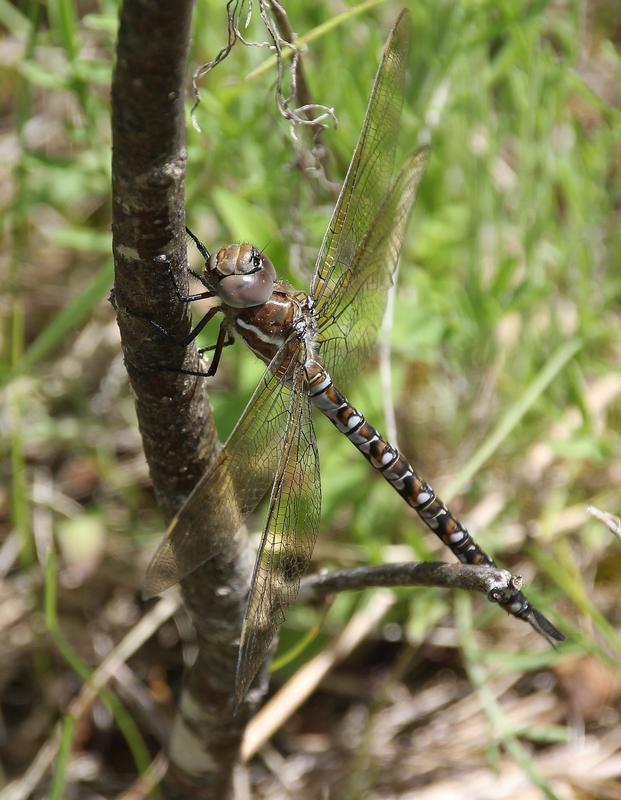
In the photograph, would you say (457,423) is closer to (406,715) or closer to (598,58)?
(406,715)

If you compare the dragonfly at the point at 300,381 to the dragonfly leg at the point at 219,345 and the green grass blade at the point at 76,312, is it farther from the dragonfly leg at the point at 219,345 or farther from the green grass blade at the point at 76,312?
the green grass blade at the point at 76,312

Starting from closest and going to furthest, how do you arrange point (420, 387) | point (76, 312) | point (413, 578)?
point (413, 578) → point (76, 312) → point (420, 387)

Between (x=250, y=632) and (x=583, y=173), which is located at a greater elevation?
(x=583, y=173)

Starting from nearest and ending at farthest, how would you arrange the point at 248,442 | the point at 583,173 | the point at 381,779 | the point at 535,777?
the point at 248,442, the point at 535,777, the point at 381,779, the point at 583,173

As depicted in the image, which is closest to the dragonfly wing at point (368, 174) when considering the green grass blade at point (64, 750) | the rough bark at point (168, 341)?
the rough bark at point (168, 341)

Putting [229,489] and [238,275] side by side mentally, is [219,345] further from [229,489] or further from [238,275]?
[229,489]

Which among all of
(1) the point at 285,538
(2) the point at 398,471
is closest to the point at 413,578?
(1) the point at 285,538

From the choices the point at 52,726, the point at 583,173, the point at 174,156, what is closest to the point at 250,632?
the point at 174,156
